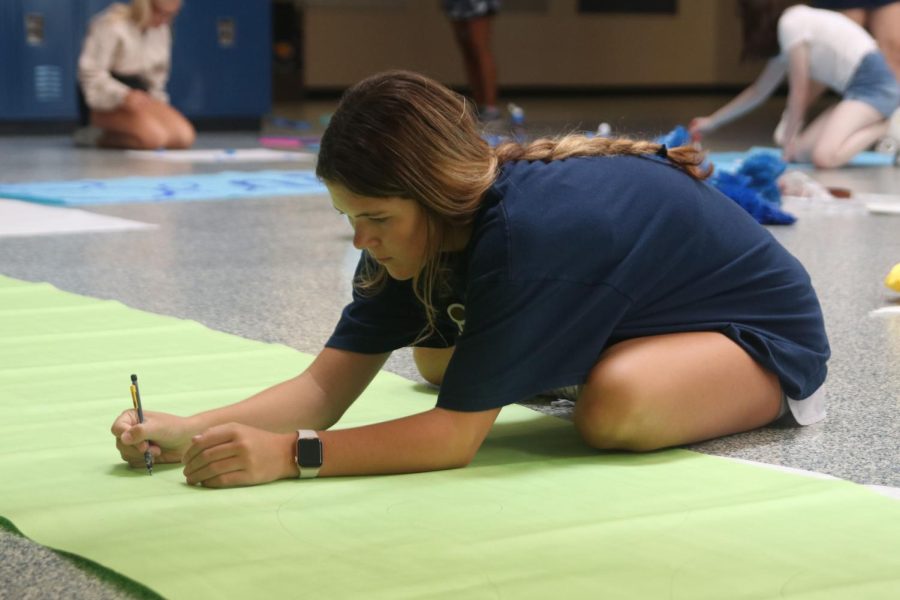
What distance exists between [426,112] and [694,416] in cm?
61

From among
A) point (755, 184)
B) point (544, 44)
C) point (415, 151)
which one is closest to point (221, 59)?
point (755, 184)

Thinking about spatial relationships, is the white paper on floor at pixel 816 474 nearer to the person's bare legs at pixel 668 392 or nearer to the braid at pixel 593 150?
the person's bare legs at pixel 668 392

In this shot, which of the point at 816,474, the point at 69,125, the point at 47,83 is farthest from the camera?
the point at 69,125

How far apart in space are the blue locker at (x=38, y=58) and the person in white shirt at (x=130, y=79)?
609mm

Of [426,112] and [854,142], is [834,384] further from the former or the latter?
[854,142]

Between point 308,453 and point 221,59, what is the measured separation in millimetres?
7498

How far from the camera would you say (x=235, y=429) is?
1785 millimetres

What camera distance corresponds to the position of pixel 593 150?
1996mm

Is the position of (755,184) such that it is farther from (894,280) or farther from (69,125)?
(69,125)

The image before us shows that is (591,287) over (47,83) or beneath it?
over

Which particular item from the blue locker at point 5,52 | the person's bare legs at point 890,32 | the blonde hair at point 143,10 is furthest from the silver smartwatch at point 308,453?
the blue locker at point 5,52

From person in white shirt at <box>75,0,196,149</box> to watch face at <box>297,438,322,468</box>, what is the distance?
5991 millimetres

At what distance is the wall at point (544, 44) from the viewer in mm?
12781

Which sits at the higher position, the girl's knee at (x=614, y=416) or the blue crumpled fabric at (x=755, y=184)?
the girl's knee at (x=614, y=416)
